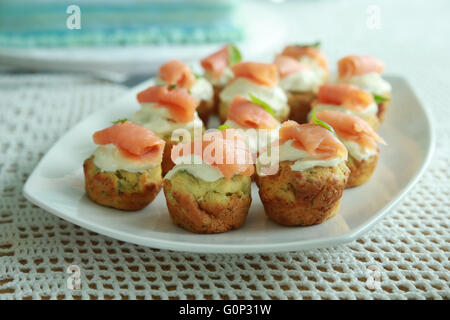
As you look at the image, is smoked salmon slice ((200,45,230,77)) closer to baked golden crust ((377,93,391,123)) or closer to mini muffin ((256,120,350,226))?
baked golden crust ((377,93,391,123))

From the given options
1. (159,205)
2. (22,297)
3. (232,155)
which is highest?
(232,155)

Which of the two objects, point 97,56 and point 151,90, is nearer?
point 151,90

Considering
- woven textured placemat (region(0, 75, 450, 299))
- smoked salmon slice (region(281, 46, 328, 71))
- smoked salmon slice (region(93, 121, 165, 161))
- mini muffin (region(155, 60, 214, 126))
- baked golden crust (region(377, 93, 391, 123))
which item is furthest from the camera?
smoked salmon slice (region(281, 46, 328, 71))

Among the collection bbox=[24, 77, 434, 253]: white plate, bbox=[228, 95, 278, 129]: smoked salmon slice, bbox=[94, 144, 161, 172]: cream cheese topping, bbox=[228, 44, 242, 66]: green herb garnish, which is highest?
bbox=[228, 44, 242, 66]: green herb garnish

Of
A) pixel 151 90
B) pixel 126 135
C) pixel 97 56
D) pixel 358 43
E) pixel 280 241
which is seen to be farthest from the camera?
pixel 358 43

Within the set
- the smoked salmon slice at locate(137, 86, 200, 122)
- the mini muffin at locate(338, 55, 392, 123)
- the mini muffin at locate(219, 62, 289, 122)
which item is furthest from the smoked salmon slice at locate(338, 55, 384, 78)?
the smoked salmon slice at locate(137, 86, 200, 122)

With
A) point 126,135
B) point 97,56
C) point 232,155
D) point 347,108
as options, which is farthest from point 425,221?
point 97,56
